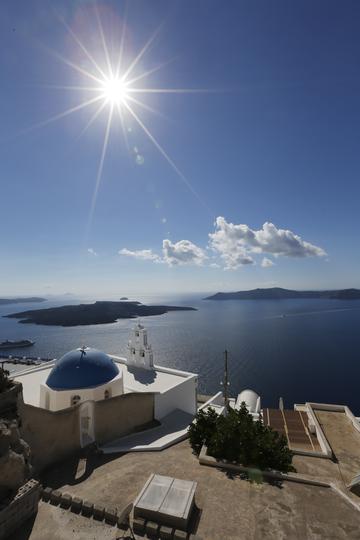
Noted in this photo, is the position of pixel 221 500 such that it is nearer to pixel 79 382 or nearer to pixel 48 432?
pixel 48 432

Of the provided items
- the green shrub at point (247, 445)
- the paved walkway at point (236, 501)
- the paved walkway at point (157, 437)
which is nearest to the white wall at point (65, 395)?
the paved walkway at point (157, 437)

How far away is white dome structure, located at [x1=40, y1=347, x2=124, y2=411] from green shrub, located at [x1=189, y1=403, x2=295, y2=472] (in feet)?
24.6

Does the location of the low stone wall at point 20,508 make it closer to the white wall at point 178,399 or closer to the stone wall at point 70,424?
the stone wall at point 70,424

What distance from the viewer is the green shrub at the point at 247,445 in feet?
44.8

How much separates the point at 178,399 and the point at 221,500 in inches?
574

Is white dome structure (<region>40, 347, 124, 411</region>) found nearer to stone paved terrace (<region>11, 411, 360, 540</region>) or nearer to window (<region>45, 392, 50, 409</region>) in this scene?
window (<region>45, 392, 50, 409</region>)

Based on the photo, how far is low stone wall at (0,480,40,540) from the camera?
920 cm

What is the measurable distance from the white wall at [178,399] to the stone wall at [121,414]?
720 mm

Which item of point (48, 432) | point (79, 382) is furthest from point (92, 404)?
point (48, 432)

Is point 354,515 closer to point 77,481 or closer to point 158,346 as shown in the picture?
point 77,481

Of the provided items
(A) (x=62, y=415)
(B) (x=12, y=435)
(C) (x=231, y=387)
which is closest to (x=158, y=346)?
(C) (x=231, y=387)

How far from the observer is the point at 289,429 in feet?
76.5

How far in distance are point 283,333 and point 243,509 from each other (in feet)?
337

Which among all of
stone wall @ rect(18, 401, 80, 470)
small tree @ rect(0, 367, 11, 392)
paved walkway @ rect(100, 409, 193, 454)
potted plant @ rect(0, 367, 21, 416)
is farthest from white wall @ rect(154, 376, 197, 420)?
small tree @ rect(0, 367, 11, 392)
